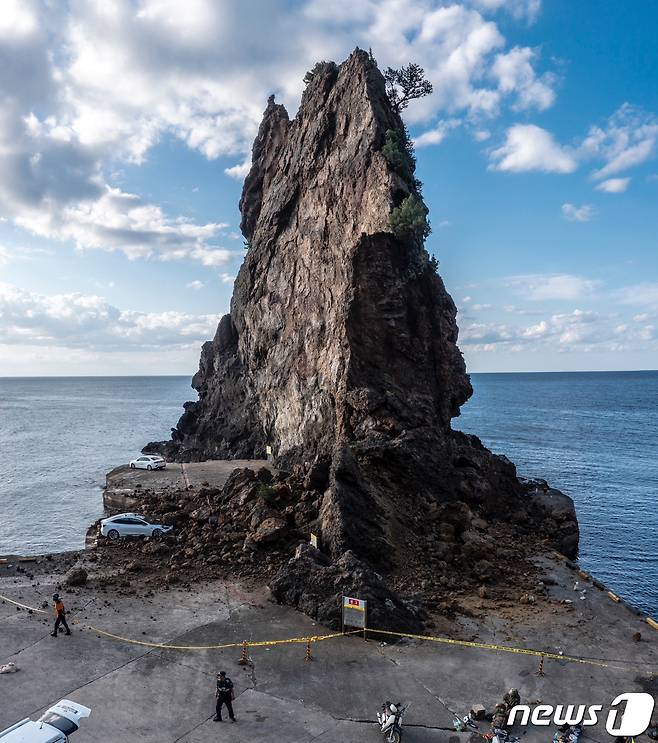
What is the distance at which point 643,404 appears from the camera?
16938 centimetres

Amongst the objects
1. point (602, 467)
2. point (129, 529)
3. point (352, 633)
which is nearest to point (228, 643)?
point (352, 633)

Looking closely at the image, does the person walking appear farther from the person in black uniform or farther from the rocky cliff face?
the rocky cliff face

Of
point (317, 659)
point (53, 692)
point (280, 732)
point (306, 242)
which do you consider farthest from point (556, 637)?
point (306, 242)

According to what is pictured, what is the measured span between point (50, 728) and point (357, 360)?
32097mm

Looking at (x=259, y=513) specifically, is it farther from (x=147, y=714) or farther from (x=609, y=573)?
(x=609, y=573)

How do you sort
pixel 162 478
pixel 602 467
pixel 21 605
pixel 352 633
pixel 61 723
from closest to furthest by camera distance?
pixel 61 723, pixel 352 633, pixel 21 605, pixel 162 478, pixel 602 467

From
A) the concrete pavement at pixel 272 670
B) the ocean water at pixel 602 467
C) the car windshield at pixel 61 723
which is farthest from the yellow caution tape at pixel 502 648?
the ocean water at pixel 602 467

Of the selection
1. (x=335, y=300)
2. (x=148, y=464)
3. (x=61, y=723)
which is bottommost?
(x=61, y=723)

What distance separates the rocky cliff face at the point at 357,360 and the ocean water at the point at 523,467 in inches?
273

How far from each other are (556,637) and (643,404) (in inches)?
6608

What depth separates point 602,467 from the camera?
2923 inches

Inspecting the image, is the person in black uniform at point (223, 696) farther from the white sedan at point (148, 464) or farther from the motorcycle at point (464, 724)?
the white sedan at point (148, 464)

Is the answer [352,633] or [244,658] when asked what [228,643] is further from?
[352,633]

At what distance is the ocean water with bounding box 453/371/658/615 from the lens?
131ft
